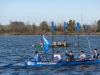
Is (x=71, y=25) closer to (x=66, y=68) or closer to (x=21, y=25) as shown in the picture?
(x=21, y=25)

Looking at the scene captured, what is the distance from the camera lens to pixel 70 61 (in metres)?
34.7

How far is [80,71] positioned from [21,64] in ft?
28.7

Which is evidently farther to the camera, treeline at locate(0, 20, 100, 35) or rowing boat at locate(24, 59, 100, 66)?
treeline at locate(0, 20, 100, 35)

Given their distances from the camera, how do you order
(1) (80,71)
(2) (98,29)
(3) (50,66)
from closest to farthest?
(1) (80,71) < (3) (50,66) < (2) (98,29)

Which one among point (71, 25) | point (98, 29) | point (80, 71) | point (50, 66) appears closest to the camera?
point (80, 71)

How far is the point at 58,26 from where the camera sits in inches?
7023

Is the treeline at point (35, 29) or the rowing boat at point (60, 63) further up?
the treeline at point (35, 29)

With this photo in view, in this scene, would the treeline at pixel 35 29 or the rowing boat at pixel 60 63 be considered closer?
the rowing boat at pixel 60 63

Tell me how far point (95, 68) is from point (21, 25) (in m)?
162

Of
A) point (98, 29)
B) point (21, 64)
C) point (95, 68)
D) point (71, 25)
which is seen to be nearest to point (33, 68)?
point (21, 64)

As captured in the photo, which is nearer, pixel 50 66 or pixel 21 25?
pixel 50 66

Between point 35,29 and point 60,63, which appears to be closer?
point 60,63

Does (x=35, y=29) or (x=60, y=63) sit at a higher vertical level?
(x=35, y=29)

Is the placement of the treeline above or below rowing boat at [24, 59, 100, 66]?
above
